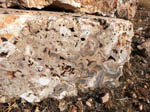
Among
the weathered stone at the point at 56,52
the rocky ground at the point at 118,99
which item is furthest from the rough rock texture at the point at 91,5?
the rocky ground at the point at 118,99

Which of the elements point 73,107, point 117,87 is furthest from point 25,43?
point 117,87

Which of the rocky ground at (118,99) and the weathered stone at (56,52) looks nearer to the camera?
the weathered stone at (56,52)

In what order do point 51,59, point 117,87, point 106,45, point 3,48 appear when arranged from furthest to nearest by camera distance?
point 117,87 < point 106,45 < point 51,59 < point 3,48

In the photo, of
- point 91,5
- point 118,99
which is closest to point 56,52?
point 91,5

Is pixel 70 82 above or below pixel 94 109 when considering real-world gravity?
above

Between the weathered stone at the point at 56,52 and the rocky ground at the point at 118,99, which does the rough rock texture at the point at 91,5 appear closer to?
the weathered stone at the point at 56,52

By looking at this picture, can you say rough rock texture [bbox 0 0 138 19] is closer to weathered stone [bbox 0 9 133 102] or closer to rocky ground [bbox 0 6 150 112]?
weathered stone [bbox 0 9 133 102]

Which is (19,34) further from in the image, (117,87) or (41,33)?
(117,87)

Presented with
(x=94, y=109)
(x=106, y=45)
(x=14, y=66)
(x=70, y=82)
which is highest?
(x=106, y=45)
